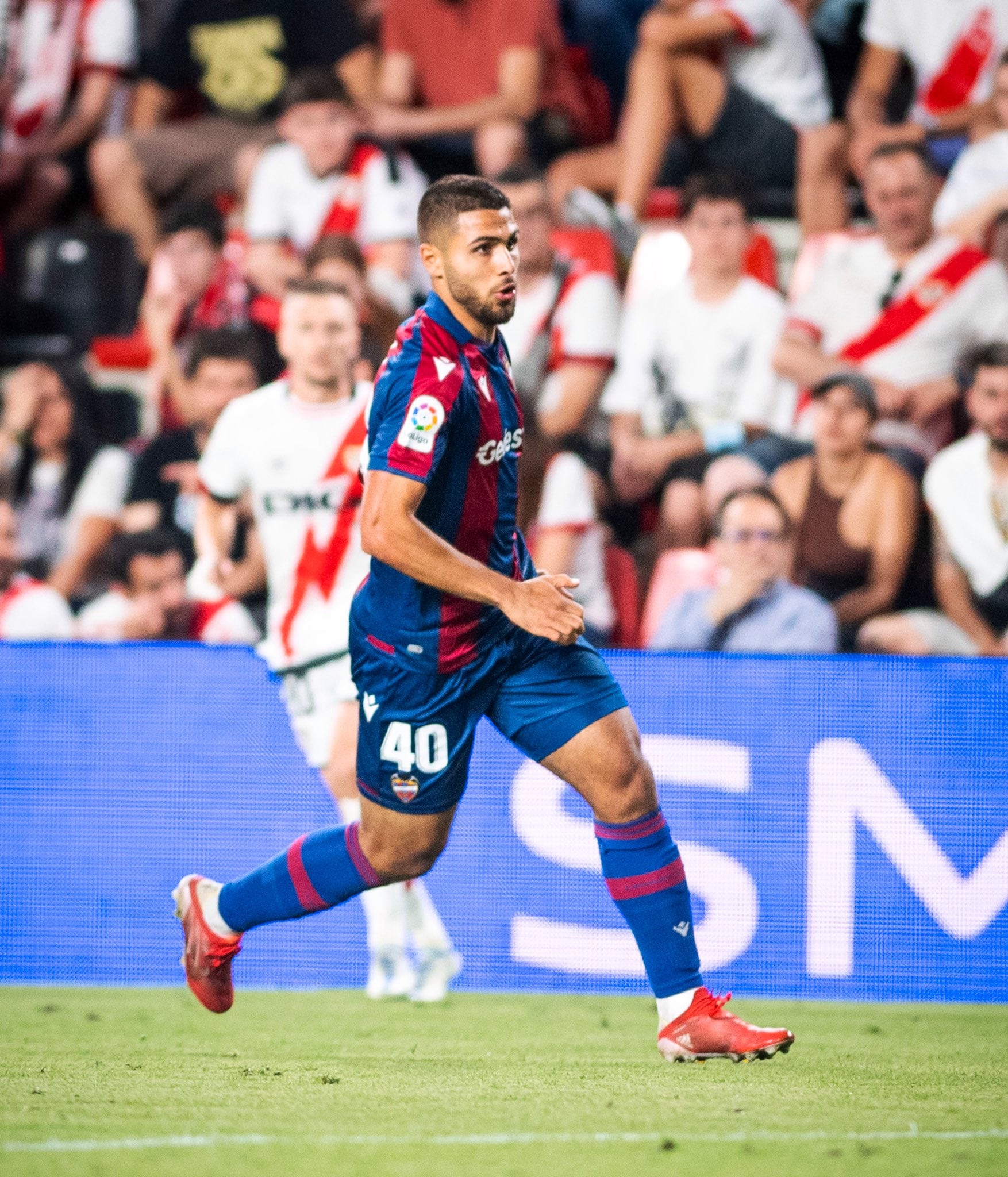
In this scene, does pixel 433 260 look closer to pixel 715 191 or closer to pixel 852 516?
pixel 852 516

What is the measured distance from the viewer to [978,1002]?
223 inches

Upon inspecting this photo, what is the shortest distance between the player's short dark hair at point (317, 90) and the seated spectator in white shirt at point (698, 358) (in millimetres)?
1898

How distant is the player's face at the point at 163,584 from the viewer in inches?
295

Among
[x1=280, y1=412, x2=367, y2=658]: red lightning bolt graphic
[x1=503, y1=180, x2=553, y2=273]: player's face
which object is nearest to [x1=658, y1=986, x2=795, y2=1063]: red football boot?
[x1=280, y1=412, x2=367, y2=658]: red lightning bolt graphic

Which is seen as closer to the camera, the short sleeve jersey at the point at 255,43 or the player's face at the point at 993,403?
the player's face at the point at 993,403

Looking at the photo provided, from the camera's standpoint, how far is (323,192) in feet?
27.9

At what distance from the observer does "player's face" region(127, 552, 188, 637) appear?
749 cm

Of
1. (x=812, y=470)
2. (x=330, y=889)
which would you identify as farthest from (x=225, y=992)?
(x=812, y=470)

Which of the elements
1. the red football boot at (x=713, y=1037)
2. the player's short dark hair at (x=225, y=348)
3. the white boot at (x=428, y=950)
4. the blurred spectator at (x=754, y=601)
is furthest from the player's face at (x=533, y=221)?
the red football boot at (x=713, y=1037)

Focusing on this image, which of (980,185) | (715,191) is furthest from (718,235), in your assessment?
(980,185)

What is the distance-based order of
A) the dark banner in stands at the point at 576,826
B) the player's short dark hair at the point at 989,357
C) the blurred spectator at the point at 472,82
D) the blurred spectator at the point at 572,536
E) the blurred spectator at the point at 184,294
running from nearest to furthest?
the dark banner in stands at the point at 576,826
the player's short dark hair at the point at 989,357
the blurred spectator at the point at 572,536
the blurred spectator at the point at 184,294
the blurred spectator at the point at 472,82

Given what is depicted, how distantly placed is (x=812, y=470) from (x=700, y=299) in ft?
3.61

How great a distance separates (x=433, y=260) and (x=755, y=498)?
10.0 ft

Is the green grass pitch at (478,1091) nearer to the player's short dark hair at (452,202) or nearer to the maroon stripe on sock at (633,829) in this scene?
the maroon stripe on sock at (633,829)
